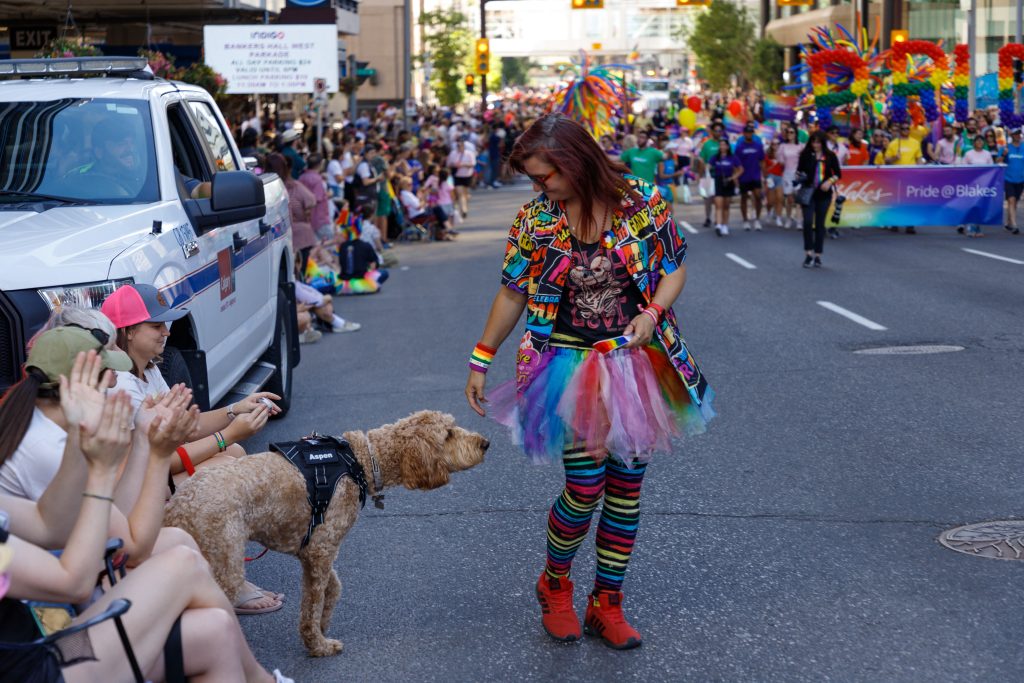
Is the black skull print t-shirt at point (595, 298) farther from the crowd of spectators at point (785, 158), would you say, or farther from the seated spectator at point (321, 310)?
the crowd of spectators at point (785, 158)

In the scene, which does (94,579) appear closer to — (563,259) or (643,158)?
(563,259)

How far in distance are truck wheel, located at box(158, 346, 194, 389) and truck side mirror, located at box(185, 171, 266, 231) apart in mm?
804

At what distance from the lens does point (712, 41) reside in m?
82.9

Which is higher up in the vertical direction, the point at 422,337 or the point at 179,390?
the point at 179,390

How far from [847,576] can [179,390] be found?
121 inches

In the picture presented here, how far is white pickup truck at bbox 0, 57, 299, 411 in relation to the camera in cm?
557

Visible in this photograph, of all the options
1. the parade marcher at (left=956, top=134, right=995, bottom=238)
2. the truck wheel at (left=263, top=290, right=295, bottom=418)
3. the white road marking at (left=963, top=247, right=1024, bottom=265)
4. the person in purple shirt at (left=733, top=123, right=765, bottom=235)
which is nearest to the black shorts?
the person in purple shirt at (left=733, top=123, right=765, bottom=235)

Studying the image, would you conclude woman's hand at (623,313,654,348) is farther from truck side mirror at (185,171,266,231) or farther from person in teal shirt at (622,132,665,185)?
person in teal shirt at (622,132,665,185)

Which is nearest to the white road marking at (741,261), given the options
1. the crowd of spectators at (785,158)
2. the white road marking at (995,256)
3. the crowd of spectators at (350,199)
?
the crowd of spectators at (785,158)

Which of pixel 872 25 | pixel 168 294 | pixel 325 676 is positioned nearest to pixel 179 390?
pixel 325 676

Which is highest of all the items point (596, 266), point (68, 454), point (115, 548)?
point (596, 266)

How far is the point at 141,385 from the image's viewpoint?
5035 millimetres

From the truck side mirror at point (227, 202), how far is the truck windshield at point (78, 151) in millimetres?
240

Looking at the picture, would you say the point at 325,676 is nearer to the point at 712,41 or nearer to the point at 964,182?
the point at 964,182
